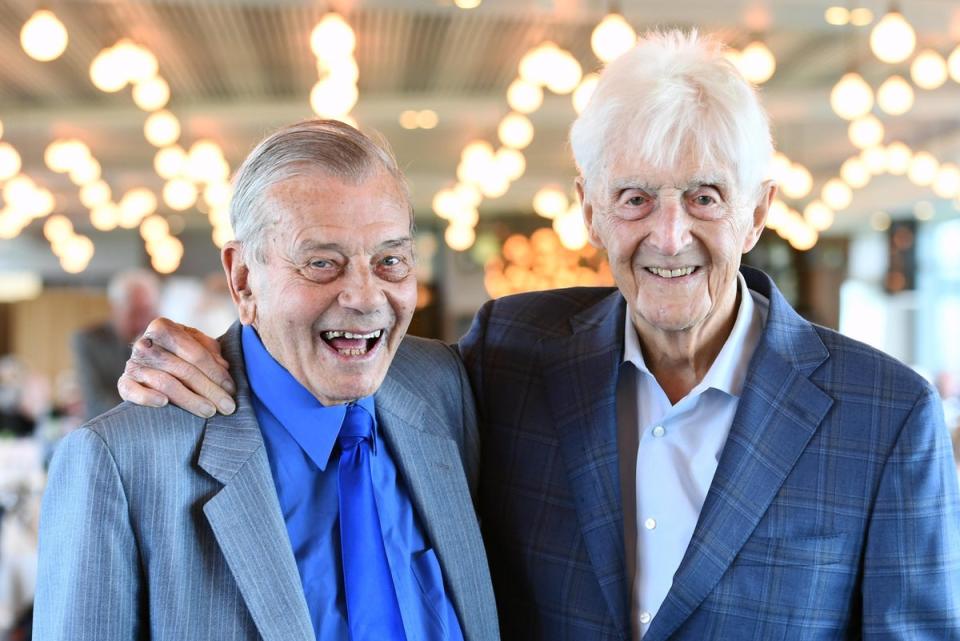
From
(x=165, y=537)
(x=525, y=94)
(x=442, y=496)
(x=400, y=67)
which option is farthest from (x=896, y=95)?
(x=165, y=537)

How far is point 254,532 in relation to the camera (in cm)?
150

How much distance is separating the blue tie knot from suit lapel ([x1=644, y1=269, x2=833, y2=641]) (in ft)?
1.67

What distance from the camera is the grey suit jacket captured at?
1437 mm

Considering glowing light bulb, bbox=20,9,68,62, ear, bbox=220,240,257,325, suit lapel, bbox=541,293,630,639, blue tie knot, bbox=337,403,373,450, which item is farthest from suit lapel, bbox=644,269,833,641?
glowing light bulb, bbox=20,9,68,62

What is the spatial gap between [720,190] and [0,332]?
2063 cm

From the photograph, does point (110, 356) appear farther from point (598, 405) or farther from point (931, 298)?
point (931, 298)

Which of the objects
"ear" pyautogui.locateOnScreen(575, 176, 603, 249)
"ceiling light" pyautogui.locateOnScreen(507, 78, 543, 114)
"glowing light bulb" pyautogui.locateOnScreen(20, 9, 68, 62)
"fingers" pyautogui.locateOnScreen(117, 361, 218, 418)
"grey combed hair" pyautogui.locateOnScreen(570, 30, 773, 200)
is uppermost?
"ceiling light" pyautogui.locateOnScreen(507, 78, 543, 114)

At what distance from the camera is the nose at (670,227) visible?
168 cm

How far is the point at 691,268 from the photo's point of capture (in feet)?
5.68

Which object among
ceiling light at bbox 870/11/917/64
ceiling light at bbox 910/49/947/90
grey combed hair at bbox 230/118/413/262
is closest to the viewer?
grey combed hair at bbox 230/118/413/262

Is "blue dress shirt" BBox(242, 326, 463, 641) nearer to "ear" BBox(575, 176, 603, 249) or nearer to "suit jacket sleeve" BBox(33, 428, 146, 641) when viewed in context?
"suit jacket sleeve" BBox(33, 428, 146, 641)

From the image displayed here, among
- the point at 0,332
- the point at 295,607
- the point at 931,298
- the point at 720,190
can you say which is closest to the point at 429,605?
the point at 295,607

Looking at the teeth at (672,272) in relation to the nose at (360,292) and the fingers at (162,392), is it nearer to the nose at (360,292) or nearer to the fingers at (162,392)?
the nose at (360,292)

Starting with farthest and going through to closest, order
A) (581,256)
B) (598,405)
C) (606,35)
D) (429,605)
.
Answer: (581,256)
(606,35)
(598,405)
(429,605)
